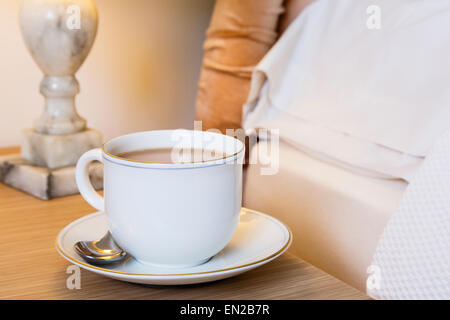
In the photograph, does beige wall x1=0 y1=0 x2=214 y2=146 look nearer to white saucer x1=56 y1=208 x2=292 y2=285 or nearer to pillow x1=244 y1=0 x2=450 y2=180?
pillow x1=244 y1=0 x2=450 y2=180

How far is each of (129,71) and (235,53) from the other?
0.97 ft

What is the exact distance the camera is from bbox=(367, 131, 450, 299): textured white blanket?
1.54 ft

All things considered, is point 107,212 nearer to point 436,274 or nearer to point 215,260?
point 215,260

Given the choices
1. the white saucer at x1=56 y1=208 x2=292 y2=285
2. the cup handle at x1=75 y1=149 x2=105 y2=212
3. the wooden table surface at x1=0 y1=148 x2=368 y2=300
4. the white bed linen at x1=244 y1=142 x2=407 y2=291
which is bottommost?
the white bed linen at x1=244 y1=142 x2=407 y2=291

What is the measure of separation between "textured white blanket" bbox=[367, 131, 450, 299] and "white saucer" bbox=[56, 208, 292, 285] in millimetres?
117

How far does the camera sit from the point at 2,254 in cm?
47

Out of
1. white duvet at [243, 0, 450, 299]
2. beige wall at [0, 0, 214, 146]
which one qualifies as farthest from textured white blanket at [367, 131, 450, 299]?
beige wall at [0, 0, 214, 146]

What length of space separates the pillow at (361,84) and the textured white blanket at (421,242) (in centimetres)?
12

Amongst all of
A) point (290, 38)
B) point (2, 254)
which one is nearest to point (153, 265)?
point (2, 254)

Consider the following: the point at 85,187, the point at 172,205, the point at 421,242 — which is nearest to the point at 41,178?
the point at 85,187

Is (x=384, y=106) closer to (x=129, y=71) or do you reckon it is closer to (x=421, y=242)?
(x=421, y=242)

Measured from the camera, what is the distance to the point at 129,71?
1.17 metres

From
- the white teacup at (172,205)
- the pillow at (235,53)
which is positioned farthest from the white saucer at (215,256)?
the pillow at (235,53)

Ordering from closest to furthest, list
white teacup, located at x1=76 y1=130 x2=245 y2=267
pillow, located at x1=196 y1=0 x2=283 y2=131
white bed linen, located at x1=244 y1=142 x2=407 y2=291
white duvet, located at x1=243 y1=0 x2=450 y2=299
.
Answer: white teacup, located at x1=76 y1=130 x2=245 y2=267 → white duvet, located at x1=243 y1=0 x2=450 y2=299 → white bed linen, located at x1=244 y1=142 x2=407 y2=291 → pillow, located at x1=196 y1=0 x2=283 y2=131
